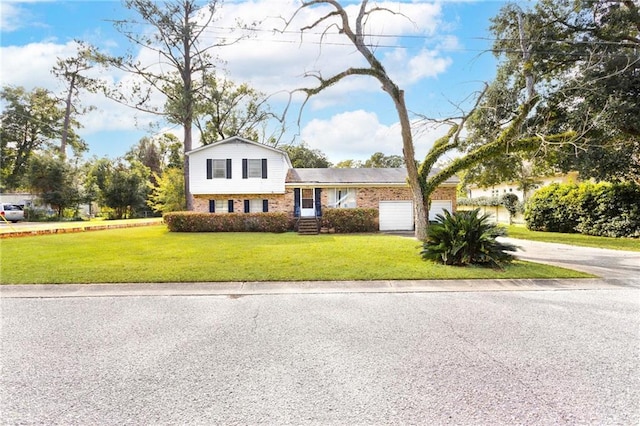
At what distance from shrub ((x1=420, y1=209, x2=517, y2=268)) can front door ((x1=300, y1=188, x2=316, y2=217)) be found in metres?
12.7

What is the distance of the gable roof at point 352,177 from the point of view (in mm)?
20250

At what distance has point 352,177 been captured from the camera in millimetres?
21312

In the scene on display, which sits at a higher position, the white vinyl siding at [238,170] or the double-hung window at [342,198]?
the white vinyl siding at [238,170]

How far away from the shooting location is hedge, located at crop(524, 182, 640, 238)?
15242 mm

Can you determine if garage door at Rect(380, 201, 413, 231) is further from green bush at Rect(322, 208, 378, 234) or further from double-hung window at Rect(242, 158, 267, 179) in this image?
double-hung window at Rect(242, 158, 267, 179)

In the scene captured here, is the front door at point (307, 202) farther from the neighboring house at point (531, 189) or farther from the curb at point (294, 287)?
the curb at point (294, 287)

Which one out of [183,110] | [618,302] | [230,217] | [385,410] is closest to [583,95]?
[618,302]

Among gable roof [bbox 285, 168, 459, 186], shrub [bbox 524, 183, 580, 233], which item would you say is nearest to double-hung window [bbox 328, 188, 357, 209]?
gable roof [bbox 285, 168, 459, 186]

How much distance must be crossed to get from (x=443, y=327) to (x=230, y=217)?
622 inches

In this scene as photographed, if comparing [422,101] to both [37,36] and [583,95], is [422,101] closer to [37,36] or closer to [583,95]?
[583,95]

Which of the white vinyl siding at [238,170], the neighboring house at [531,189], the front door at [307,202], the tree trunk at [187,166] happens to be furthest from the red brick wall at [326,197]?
the neighboring house at [531,189]

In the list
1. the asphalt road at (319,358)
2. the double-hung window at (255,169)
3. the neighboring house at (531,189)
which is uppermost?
the double-hung window at (255,169)

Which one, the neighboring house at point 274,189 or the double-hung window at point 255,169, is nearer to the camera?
the neighboring house at point 274,189

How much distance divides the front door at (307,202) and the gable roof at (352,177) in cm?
65
